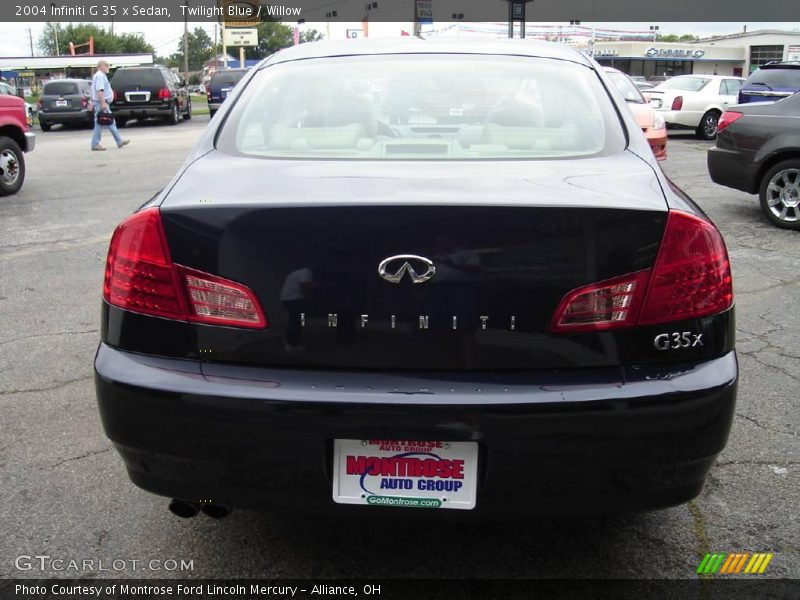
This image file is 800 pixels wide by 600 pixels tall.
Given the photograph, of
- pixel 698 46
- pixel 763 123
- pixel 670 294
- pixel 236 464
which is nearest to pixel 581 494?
pixel 670 294

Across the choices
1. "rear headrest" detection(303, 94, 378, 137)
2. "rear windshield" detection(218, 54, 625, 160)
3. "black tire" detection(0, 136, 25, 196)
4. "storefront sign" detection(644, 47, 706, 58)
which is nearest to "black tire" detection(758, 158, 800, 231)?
"rear windshield" detection(218, 54, 625, 160)

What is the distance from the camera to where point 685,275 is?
2.15 meters

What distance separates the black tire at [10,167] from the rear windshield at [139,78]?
49.9 ft

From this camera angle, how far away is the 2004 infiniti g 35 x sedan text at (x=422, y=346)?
2.05m

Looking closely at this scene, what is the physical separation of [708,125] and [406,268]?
60.4 feet

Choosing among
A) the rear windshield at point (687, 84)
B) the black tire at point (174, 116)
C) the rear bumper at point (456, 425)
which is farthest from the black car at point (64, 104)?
the rear bumper at point (456, 425)

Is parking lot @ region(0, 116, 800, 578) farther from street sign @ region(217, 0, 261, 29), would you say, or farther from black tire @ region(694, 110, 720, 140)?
street sign @ region(217, 0, 261, 29)

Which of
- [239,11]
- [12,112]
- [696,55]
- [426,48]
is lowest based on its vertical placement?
[12,112]

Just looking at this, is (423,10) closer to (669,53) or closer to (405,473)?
(405,473)

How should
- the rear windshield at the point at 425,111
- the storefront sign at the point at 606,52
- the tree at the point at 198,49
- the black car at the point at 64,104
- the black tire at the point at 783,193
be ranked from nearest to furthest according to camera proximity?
1. the rear windshield at the point at 425,111
2. the black tire at the point at 783,193
3. the black car at the point at 64,104
4. the storefront sign at the point at 606,52
5. the tree at the point at 198,49

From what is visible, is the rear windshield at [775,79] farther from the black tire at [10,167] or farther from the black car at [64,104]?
the black car at [64,104]

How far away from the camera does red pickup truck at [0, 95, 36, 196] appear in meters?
9.81

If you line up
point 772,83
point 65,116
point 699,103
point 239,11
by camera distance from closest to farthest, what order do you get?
point 772,83, point 699,103, point 65,116, point 239,11

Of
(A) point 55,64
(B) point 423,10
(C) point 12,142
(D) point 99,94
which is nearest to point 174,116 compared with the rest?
(D) point 99,94
